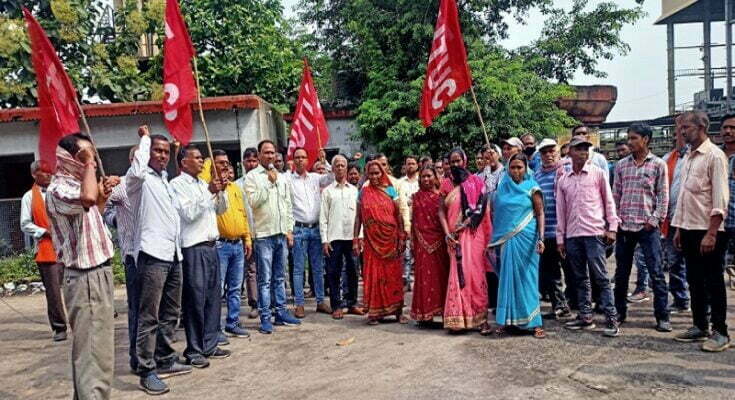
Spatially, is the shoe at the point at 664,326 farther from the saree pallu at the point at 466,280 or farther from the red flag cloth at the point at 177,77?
the red flag cloth at the point at 177,77

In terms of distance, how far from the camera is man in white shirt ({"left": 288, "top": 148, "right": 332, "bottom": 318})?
6836mm

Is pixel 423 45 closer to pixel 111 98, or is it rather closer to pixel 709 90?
pixel 111 98

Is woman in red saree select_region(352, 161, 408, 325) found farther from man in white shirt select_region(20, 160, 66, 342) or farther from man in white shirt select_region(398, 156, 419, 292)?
man in white shirt select_region(20, 160, 66, 342)

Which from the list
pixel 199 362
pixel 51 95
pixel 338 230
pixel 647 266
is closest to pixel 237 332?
pixel 199 362

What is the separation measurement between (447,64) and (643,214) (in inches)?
102

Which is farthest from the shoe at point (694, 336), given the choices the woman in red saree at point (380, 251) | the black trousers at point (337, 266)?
the black trousers at point (337, 266)

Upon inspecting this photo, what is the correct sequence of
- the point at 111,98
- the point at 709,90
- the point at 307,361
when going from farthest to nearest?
1. the point at 709,90
2. the point at 111,98
3. the point at 307,361

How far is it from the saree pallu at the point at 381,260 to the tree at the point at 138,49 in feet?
35.6

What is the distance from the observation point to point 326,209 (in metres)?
6.81

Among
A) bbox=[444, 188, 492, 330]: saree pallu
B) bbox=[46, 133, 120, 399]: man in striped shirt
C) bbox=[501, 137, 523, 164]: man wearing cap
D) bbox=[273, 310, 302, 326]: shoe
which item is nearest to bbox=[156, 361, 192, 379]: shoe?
bbox=[46, 133, 120, 399]: man in striped shirt

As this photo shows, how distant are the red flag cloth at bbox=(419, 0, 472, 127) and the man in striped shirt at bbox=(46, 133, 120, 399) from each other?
3968 millimetres

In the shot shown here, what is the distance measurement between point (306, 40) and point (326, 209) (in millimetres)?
13712

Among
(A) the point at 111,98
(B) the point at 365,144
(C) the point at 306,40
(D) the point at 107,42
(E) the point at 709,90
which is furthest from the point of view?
(E) the point at 709,90

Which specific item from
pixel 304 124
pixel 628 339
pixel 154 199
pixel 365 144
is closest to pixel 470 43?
pixel 365 144
